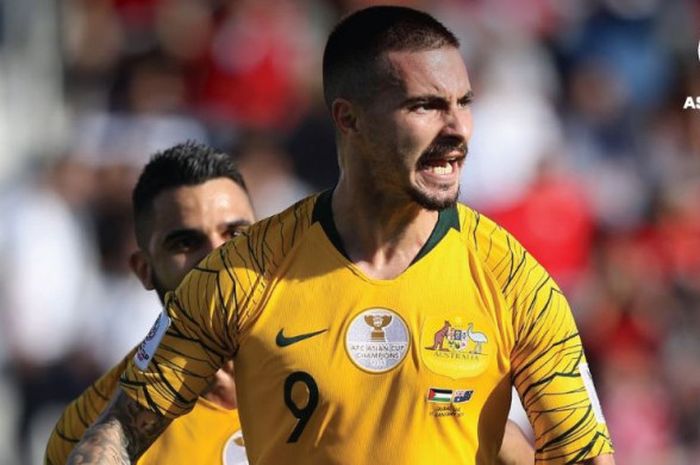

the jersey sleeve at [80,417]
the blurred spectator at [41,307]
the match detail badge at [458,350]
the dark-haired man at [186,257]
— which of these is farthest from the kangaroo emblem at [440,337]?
the blurred spectator at [41,307]

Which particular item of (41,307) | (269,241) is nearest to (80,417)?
(269,241)

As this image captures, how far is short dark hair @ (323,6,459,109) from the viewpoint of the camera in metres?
3.77

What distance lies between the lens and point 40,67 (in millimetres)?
8656

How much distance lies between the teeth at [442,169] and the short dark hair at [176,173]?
1.55 metres

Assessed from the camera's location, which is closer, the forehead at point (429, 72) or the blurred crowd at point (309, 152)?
the forehead at point (429, 72)

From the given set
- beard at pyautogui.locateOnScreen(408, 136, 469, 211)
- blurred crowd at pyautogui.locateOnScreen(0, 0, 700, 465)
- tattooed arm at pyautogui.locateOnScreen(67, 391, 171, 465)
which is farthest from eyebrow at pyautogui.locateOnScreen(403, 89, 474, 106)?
blurred crowd at pyautogui.locateOnScreen(0, 0, 700, 465)

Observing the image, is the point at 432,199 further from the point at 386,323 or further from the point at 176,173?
the point at 176,173

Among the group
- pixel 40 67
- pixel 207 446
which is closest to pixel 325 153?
pixel 40 67

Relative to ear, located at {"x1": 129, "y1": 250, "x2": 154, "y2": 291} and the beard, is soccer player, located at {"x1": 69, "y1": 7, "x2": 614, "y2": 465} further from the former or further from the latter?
ear, located at {"x1": 129, "y1": 250, "x2": 154, "y2": 291}

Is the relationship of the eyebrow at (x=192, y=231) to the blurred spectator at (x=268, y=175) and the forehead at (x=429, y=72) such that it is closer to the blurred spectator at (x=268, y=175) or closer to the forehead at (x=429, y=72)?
the forehead at (x=429, y=72)

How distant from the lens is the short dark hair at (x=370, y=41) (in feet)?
12.4

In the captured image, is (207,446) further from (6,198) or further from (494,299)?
(6,198)

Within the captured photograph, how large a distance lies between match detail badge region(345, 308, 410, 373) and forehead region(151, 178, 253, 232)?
1.40 meters

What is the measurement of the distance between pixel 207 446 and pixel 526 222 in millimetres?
4071
